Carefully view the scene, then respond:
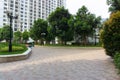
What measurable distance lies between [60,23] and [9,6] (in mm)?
64137

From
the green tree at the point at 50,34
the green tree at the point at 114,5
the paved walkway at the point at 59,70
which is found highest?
the green tree at the point at 114,5

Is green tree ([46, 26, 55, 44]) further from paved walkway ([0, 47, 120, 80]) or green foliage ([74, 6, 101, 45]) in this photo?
paved walkway ([0, 47, 120, 80])

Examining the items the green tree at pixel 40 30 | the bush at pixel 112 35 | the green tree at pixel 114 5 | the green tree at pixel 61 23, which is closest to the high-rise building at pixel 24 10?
the green tree at pixel 40 30

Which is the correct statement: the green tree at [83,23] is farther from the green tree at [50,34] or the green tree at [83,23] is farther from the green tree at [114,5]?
the green tree at [114,5]

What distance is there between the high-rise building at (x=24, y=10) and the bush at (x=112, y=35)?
79763 mm

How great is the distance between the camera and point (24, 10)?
100 meters

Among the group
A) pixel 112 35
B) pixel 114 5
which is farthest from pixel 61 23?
pixel 112 35

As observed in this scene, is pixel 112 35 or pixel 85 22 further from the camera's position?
pixel 85 22

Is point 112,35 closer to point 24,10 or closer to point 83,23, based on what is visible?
point 83,23

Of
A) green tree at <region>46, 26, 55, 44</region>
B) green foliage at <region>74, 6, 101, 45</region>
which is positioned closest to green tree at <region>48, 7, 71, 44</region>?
green tree at <region>46, 26, 55, 44</region>

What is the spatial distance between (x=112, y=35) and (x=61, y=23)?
2339cm

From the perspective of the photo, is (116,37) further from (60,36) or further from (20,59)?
(60,36)

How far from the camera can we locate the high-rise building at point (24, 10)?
3564 inches

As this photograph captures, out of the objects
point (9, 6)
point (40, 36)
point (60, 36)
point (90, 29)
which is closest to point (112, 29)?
point (90, 29)
